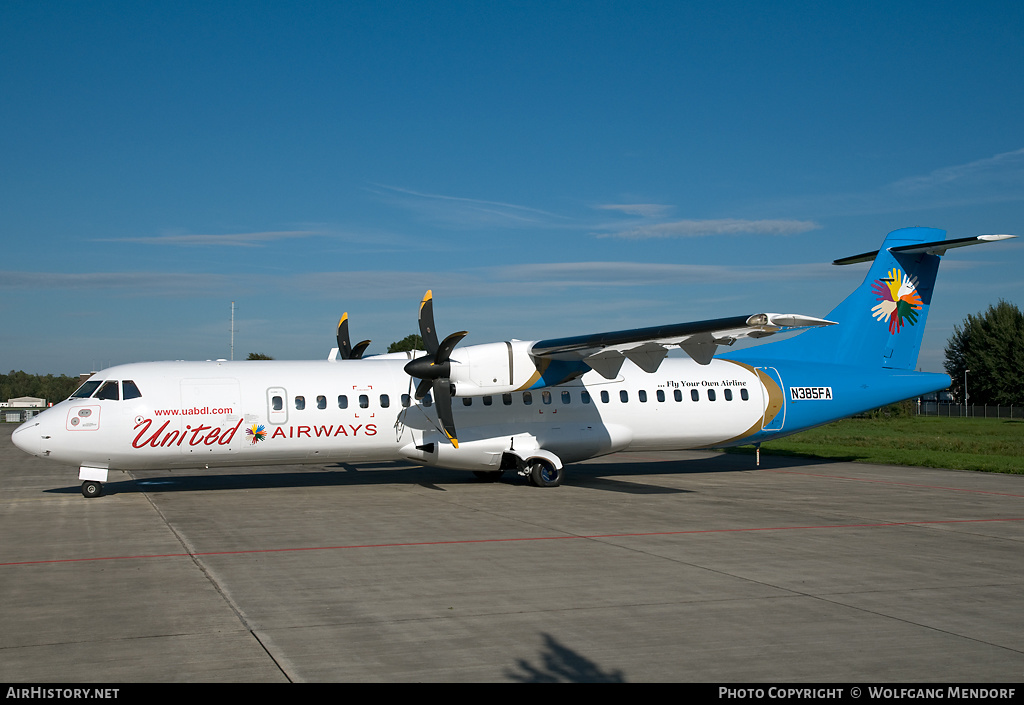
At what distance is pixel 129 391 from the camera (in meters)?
16.8

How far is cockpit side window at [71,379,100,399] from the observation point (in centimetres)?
1659

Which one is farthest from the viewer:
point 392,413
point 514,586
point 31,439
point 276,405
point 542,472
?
point 542,472

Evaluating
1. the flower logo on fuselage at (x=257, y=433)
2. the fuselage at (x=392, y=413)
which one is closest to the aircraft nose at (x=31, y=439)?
the fuselage at (x=392, y=413)

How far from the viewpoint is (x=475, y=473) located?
20.9 metres

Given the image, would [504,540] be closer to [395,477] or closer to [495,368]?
[495,368]

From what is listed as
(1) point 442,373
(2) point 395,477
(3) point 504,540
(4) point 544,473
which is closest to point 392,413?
(1) point 442,373

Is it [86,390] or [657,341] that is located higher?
[657,341]

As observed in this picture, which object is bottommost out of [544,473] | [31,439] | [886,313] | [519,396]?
[544,473]

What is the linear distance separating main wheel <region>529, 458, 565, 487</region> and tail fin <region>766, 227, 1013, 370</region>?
725cm

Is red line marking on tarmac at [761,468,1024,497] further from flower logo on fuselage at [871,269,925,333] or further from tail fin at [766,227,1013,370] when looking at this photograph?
flower logo on fuselage at [871,269,925,333]

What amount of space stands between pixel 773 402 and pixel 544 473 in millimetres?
6134

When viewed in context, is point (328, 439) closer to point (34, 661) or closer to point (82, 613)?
point (82, 613)

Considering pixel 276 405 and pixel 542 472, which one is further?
pixel 542 472

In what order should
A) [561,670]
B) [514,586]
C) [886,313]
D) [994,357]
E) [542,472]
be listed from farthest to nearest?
[994,357] < [886,313] < [542,472] < [514,586] < [561,670]
